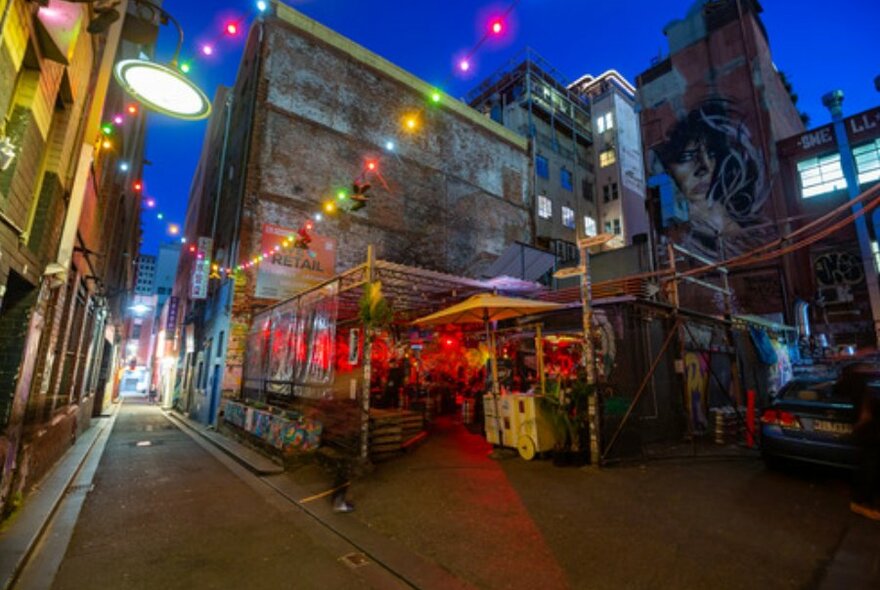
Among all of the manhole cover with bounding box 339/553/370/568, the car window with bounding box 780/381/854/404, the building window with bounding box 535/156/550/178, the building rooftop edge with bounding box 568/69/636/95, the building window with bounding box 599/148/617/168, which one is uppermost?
the building rooftop edge with bounding box 568/69/636/95

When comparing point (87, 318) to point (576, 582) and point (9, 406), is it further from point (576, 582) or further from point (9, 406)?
point (576, 582)

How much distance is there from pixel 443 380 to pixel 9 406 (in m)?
13.1

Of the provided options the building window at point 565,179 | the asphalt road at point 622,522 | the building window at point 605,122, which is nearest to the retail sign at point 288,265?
the asphalt road at point 622,522

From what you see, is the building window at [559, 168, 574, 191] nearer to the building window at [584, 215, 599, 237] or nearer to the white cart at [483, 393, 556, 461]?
the building window at [584, 215, 599, 237]

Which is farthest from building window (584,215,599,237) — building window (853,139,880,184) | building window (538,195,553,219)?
building window (853,139,880,184)

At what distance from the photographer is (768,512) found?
5.17 meters

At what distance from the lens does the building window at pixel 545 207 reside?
26.9 metres

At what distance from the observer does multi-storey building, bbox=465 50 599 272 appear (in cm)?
2739

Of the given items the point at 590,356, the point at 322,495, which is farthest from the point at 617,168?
the point at 322,495

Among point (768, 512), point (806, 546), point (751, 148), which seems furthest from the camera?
point (751, 148)

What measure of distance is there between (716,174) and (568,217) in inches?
388

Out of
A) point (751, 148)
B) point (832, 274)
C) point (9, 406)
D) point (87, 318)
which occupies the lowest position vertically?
point (9, 406)

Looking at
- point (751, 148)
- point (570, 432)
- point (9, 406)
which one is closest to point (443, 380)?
point (570, 432)

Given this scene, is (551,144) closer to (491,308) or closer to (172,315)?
(491,308)
